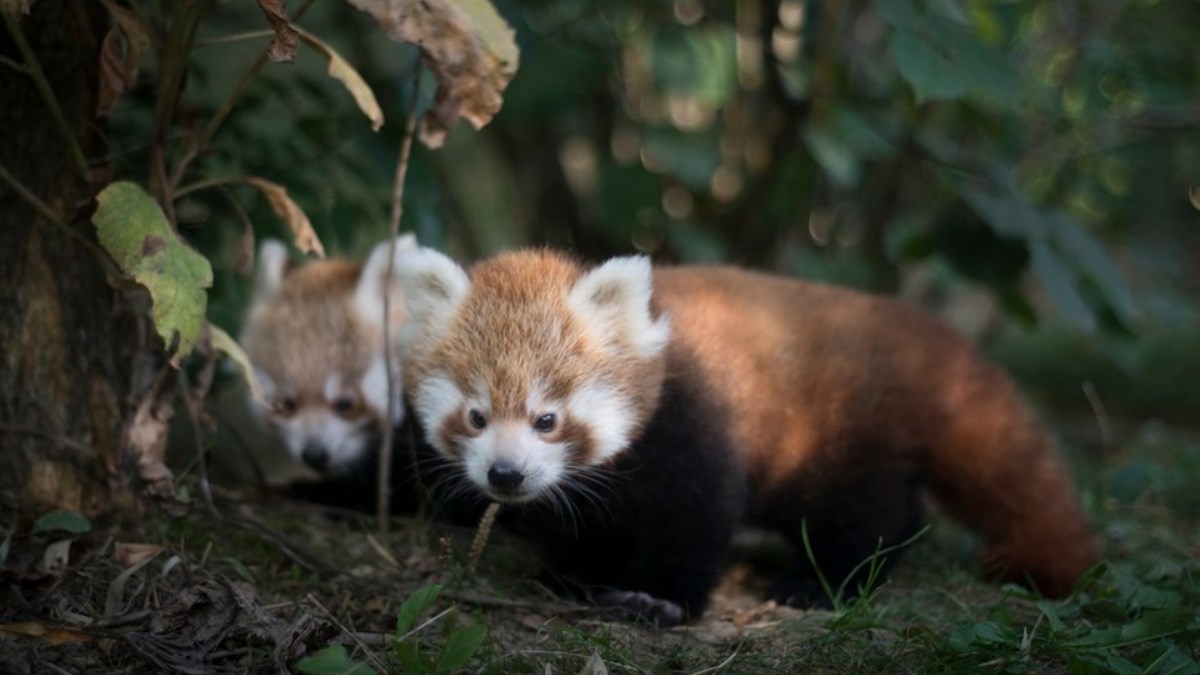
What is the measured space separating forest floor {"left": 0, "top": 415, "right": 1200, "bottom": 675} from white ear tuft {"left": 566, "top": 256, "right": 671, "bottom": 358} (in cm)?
70

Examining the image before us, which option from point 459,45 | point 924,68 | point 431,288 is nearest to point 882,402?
point 924,68

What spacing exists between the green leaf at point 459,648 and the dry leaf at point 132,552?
3.25ft

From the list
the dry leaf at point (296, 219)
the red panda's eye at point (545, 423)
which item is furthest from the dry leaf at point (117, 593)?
the red panda's eye at point (545, 423)

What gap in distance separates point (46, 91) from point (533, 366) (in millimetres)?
1337

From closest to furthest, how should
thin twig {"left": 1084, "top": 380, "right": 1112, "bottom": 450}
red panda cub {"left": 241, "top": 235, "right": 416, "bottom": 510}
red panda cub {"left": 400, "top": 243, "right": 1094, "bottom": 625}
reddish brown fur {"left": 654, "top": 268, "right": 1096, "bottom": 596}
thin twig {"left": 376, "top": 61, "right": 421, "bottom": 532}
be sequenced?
red panda cub {"left": 400, "top": 243, "right": 1094, "bottom": 625}
thin twig {"left": 376, "top": 61, "right": 421, "bottom": 532}
reddish brown fur {"left": 654, "top": 268, "right": 1096, "bottom": 596}
red panda cub {"left": 241, "top": 235, "right": 416, "bottom": 510}
thin twig {"left": 1084, "top": 380, "right": 1112, "bottom": 450}

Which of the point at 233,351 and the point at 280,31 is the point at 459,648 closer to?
the point at 233,351

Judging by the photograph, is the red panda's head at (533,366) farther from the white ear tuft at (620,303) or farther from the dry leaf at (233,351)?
the dry leaf at (233,351)

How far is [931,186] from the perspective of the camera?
5805 millimetres

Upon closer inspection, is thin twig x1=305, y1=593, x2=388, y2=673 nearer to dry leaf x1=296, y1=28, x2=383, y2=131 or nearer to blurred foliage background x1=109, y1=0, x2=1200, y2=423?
blurred foliage background x1=109, y1=0, x2=1200, y2=423

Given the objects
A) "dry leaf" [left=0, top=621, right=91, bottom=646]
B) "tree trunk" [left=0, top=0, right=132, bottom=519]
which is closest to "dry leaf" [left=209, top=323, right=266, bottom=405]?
"tree trunk" [left=0, top=0, right=132, bottom=519]

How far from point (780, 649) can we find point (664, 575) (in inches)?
19.4

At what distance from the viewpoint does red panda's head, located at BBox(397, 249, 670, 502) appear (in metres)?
2.99

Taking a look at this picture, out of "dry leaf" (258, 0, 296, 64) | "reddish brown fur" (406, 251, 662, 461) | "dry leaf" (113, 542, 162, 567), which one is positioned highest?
"dry leaf" (258, 0, 296, 64)

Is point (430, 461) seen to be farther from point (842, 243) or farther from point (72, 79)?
point (842, 243)
